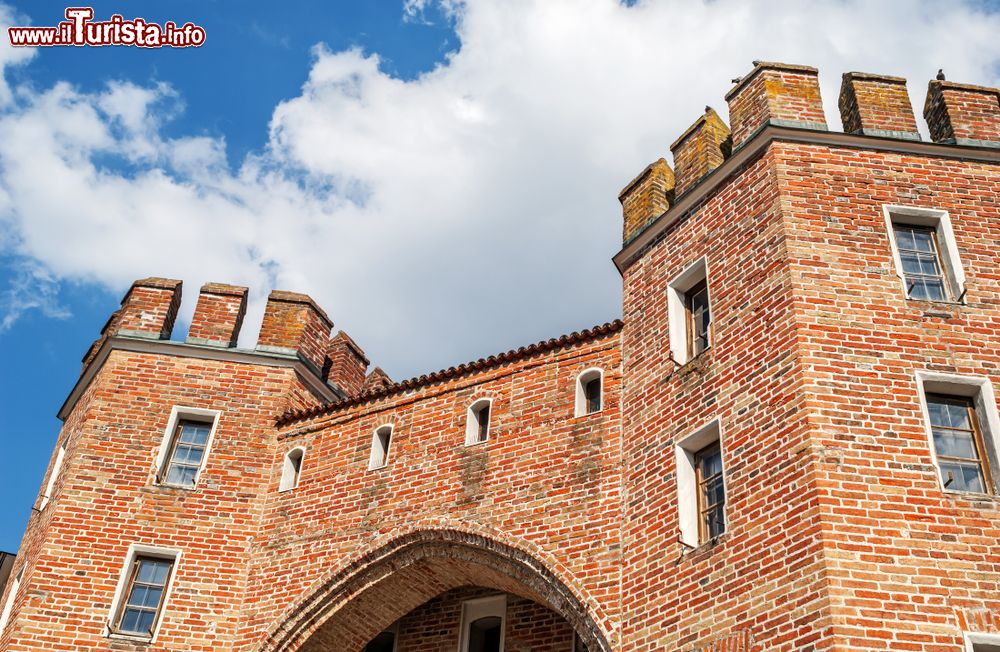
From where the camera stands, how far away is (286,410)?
16.6m

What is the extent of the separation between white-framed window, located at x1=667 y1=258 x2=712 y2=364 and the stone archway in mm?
3375

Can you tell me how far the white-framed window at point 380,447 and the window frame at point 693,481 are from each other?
203 inches

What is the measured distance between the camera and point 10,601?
50.3 feet

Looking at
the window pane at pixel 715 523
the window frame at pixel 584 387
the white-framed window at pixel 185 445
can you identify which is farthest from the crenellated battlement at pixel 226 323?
the window pane at pixel 715 523

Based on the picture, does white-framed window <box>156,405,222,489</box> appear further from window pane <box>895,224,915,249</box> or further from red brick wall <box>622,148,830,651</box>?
window pane <box>895,224,915,249</box>

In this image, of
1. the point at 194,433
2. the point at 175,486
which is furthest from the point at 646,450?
the point at 194,433

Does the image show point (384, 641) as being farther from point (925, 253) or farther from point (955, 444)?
point (925, 253)

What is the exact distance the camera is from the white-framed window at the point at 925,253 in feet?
36.8

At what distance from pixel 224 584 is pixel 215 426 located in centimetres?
258

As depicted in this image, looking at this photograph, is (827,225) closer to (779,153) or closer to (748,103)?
(779,153)

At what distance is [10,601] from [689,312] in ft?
36.1

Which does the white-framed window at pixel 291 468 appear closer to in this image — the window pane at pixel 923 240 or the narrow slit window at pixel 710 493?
the narrow slit window at pixel 710 493

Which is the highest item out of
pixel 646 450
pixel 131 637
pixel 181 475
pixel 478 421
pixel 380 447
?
pixel 478 421

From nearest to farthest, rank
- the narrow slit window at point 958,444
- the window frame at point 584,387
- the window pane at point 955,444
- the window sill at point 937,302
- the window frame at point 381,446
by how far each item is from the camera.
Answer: the narrow slit window at point 958,444 → the window pane at point 955,444 → the window sill at point 937,302 → the window frame at point 584,387 → the window frame at point 381,446
